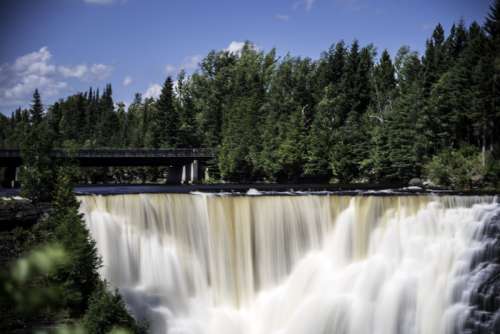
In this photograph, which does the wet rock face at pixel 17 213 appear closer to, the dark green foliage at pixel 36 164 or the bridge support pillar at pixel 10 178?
the dark green foliage at pixel 36 164

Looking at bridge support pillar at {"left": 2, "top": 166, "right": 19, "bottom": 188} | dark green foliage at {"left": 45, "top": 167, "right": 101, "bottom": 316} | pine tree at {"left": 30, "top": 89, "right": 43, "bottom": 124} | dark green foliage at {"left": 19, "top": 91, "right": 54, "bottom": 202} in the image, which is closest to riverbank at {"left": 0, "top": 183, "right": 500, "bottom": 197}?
dark green foliage at {"left": 19, "top": 91, "right": 54, "bottom": 202}

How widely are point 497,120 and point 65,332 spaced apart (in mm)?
60401

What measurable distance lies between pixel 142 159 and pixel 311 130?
78.5ft

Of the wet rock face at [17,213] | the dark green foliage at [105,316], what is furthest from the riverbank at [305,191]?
the dark green foliage at [105,316]

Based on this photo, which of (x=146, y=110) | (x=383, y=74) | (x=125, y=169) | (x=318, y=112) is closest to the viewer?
(x=318, y=112)

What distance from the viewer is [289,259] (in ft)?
93.9

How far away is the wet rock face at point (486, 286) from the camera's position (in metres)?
24.5

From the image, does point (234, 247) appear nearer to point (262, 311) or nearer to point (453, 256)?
point (262, 311)

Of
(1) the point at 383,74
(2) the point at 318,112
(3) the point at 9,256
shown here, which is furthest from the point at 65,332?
(1) the point at 383,74

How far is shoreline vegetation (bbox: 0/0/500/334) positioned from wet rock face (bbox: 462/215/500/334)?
617 inches

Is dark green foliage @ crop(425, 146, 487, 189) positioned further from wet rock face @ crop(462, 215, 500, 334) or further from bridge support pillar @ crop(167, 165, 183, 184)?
bridge support pillar @ crop(167, 165, 183, 184)

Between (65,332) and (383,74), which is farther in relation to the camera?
(383,74)

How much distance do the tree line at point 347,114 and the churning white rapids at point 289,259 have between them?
10101 millimetres

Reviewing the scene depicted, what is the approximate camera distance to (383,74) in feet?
267
